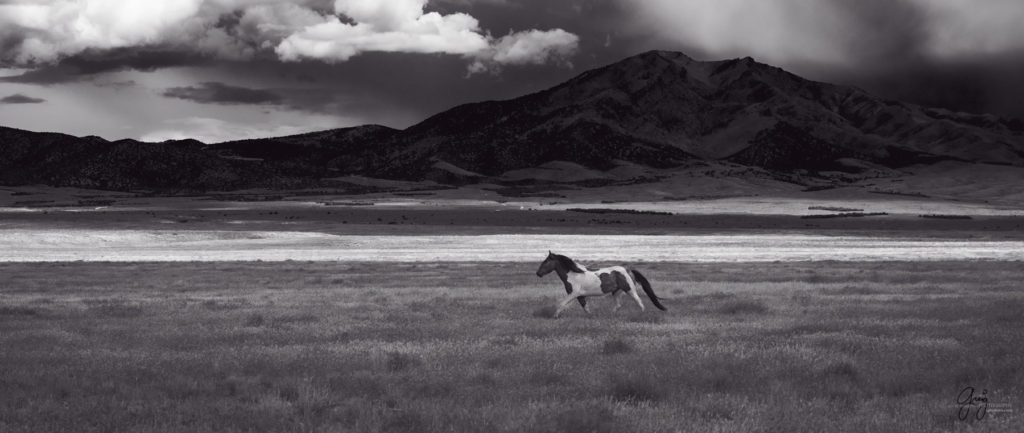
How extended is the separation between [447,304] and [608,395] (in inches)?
479

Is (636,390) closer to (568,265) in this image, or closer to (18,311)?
(568,265)

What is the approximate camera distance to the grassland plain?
10375 mm

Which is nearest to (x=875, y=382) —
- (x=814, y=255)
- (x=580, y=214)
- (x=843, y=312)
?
(x=843, y=312)

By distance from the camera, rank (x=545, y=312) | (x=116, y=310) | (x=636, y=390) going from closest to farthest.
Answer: (x=636, y=390), (x=545, y=312), (x=116, y=310)

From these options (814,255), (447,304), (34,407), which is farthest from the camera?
(814,255)

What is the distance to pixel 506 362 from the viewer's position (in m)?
14.1

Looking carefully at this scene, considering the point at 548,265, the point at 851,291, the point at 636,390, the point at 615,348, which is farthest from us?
the point at 851,291

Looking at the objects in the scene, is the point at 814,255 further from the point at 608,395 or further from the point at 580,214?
the point at 580,214

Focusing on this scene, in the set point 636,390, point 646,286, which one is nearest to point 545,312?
point 646,286

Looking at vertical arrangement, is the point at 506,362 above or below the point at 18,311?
above

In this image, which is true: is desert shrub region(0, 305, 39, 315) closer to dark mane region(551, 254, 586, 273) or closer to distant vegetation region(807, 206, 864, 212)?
dark mane region(551, 254, 586, 273)

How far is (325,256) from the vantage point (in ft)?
192

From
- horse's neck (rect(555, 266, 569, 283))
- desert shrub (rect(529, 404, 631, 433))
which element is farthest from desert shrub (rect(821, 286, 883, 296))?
desert shrub (rect(529, 404, 631, 433))

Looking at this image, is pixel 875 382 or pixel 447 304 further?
pixel 447 304
